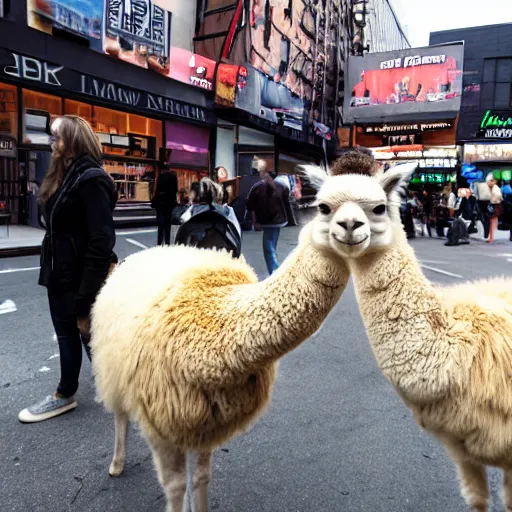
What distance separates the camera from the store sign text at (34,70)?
972cm

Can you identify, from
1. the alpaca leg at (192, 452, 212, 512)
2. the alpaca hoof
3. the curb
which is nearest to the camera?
the alpaca leg at (192, 452, 212, 512)

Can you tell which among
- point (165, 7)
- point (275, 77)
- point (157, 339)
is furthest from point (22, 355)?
point (275, 77)

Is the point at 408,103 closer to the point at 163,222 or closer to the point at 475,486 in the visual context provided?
the point at 163,222

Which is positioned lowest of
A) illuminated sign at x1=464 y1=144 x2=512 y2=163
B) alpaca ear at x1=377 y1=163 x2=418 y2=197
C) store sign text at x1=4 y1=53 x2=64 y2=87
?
alpaca ear at x1=377 y1=163 x2=418 y2=197

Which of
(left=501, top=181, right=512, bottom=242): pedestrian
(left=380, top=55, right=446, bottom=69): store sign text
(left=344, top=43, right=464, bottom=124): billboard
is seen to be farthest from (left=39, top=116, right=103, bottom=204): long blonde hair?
(left=380, top=55, right=446, bottom=69): store sign text

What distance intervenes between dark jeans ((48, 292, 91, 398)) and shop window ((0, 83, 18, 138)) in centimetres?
991

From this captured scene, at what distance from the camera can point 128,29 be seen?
12234mm

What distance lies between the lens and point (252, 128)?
17.5 metres

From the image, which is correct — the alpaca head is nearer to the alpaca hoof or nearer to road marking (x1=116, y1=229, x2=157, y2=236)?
the alpaca hoof

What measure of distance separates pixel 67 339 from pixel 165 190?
20.7 feet

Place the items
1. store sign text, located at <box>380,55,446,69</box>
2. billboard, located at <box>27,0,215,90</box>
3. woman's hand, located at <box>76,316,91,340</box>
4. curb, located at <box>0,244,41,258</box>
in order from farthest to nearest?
store sign text, located at <box>380,55,446,69</box> < billboard, located at <box>27,0,215,90</box> < curb, located at <box>0,244,41,258</box> < woman's hand, located at <box>76,316,91,340</box>

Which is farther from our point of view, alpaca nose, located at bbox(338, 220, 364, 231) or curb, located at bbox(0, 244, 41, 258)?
curb, located at bbox(0, 244, 41, 258)

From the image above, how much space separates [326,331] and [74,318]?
278cm

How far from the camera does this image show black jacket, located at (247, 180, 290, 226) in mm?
6406
